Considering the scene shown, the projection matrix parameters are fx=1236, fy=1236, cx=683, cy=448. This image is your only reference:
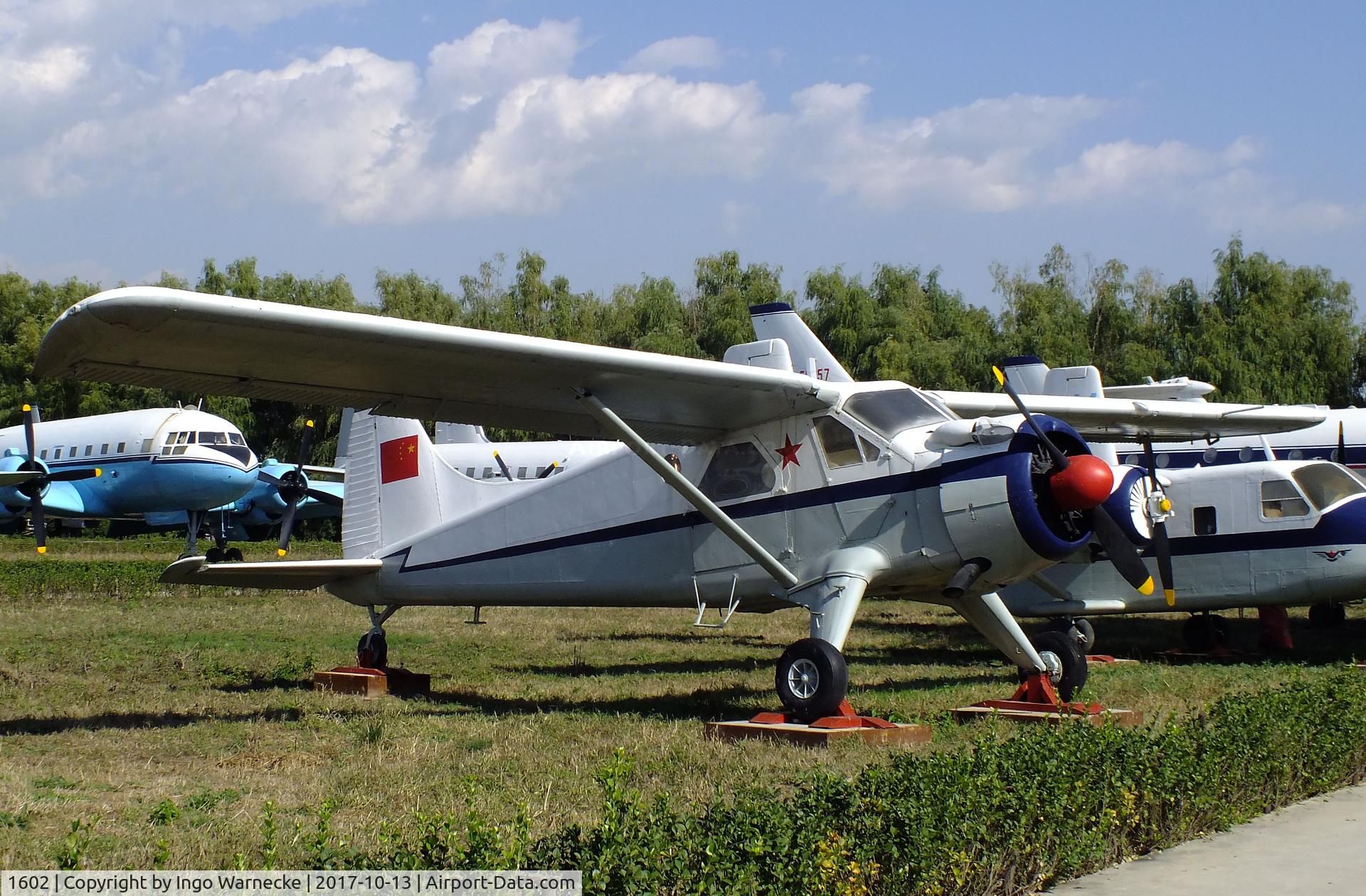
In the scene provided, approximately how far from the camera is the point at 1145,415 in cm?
1480

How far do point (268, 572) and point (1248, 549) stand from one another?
37.0ft

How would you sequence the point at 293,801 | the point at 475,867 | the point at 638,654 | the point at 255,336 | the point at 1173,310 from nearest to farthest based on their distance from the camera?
the point at 475,867, the point at 293,801, the point at 255,336, the point at 638,654, the point at 1173,310

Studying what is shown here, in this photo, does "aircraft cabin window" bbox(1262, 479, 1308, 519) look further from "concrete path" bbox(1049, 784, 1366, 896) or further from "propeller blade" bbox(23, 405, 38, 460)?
"propeller blade" bbox(23, 405, 38, 460)

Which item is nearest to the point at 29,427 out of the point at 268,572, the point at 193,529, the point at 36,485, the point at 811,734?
the point at 36,485

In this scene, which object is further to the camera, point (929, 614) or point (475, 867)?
point (929, 614)

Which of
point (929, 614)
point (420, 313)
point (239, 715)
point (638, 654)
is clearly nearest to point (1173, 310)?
point (929, 614)

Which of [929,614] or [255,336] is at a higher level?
[255,336]

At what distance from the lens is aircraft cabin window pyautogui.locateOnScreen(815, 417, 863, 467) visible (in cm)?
994

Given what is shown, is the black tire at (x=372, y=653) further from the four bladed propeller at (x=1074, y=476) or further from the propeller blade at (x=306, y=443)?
the propeller blade at (x=306, y=443)

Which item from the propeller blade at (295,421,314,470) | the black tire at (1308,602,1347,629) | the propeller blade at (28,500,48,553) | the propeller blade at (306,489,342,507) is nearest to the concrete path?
the black tire at (1308,602,1347,629)

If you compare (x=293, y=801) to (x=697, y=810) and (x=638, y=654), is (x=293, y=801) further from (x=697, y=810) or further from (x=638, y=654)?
(x=638, y=654)

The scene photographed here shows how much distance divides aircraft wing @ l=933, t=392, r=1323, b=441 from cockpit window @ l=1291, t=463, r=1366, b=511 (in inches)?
28.8

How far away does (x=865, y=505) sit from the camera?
9.74 m

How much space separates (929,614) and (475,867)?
64.8ft
